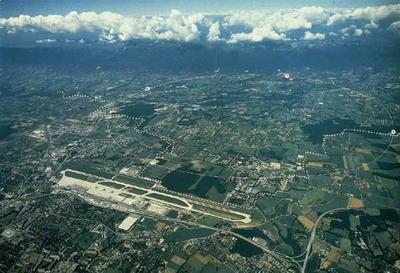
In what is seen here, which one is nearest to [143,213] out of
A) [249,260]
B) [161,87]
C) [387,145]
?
[249,260]

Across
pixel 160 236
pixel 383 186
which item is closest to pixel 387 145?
pixel 383 186

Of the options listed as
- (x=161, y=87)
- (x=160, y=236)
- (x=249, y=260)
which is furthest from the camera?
(x=161, y=87)

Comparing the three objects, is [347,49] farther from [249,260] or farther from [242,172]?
[249,260]

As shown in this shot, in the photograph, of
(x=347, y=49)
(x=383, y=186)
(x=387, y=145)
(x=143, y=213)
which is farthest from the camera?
(x=347, y=49)

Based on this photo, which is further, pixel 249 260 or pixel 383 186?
pixel 383 186

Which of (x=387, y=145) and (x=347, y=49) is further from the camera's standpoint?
(x=347, y=49)

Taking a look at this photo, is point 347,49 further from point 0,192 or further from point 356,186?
point 0,192

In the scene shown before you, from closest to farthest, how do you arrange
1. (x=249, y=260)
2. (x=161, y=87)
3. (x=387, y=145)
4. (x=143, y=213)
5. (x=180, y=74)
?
(x=249, y=260), (x=143, y=213), (x=387, y=145), (x=161, y=87), (x=180, y=74)

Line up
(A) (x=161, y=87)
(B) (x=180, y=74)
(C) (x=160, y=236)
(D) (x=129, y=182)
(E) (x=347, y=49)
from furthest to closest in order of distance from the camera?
(E) (x=347, y=49) → (B) (x=180, y=74) → (A) (x=161, y=87) → (D) (x=129, y=182) → (C) (x=160, y=236)
